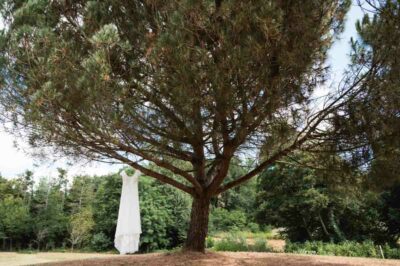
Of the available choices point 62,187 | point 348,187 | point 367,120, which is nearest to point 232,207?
point 62,187

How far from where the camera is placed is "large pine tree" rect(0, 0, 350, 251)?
12.3ft

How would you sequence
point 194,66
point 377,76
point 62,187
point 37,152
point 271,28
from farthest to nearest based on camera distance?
1. point 62,187
2. point 37,152
3. point 377,76
4. point 194,66
5. point 271,28

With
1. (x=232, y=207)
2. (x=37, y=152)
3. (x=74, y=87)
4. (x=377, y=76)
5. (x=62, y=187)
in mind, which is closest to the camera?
(x=74, y=87)

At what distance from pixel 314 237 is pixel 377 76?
925 cm

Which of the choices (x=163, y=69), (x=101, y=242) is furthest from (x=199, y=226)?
(x=101, y=242)

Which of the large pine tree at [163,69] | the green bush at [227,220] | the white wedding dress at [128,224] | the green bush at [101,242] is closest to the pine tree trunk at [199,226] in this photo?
the large pine tree at [163,69]

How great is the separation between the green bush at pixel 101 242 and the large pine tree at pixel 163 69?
31.5 ft

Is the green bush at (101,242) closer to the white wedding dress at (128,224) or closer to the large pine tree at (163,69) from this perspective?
the white wedding dress at (128,224)

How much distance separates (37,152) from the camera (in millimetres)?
5816

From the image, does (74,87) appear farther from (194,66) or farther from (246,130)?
(246,130)

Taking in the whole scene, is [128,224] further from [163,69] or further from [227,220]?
[227,220]

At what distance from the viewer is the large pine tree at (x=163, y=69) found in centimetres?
376

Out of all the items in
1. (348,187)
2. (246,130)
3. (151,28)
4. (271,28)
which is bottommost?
(348,187)

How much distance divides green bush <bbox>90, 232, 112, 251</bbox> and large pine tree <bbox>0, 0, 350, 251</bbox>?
378 inches
